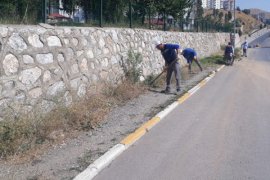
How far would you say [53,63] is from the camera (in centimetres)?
958

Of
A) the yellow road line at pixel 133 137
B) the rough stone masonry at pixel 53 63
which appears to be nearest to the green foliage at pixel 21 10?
the rough stone masonry at pixel 53 63

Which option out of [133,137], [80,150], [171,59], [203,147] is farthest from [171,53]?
[80,150]

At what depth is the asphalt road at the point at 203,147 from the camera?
257 inches

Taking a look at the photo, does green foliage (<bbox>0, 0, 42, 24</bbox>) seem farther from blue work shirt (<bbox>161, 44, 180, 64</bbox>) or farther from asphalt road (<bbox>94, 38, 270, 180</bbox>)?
blue work shirt (<bbox>161, 44, 180, 64</bbox>)

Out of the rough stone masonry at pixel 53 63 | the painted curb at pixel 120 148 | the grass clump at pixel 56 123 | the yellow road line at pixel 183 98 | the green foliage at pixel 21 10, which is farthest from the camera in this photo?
the yellow road line at pixel 183 98

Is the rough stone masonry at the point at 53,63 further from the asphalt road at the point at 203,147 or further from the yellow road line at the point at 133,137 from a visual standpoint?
the asphalt road at the point at 203,147

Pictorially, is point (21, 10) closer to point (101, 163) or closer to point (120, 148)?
point (120, 148)

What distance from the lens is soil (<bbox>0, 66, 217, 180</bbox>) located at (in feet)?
20.5

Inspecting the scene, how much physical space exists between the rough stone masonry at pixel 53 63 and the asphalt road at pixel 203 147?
6.62ft

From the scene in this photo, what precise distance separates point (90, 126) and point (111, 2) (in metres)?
9.02

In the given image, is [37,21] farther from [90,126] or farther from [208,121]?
[208,121]

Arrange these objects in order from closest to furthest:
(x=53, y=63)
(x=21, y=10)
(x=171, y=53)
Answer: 1. (x=53, y=63)
2. (x=21, y=10)
3. (x=171, y=53)

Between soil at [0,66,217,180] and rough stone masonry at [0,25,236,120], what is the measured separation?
100cm

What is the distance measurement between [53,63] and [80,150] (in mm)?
2670
